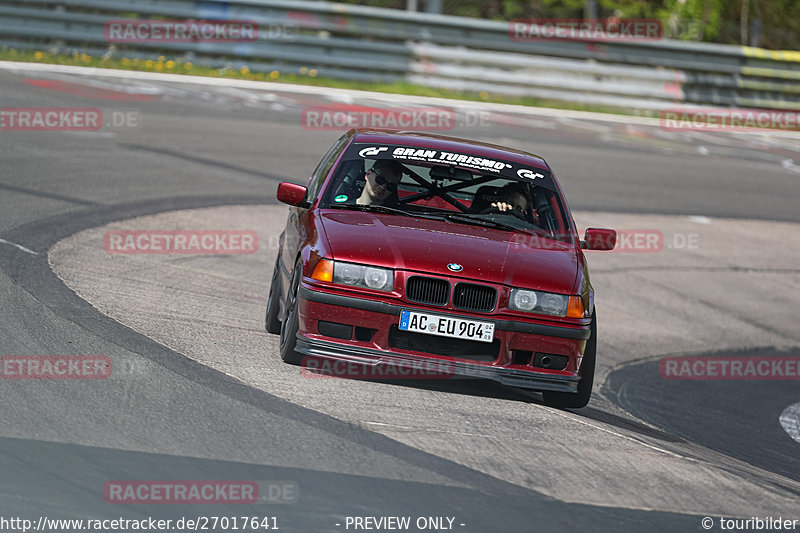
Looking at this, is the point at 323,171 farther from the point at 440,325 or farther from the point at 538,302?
the point at 538,302

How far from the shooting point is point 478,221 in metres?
7.62

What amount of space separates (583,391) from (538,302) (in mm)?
717

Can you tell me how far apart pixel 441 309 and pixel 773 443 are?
8.90 ft

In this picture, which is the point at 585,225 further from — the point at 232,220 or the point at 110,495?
the point at 110,495

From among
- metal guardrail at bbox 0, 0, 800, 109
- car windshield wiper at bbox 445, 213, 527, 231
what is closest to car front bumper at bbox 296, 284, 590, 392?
car windshield wiper at bbox 445, 213, 527, 231

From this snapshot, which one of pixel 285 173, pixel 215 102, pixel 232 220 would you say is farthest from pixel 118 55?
pixel 232 220

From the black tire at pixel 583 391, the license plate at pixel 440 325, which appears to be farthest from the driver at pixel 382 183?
the black tire at pixel 583 391

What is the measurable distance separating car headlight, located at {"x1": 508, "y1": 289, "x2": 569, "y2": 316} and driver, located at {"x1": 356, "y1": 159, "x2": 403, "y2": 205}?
137cm

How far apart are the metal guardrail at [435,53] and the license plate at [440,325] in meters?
16.1

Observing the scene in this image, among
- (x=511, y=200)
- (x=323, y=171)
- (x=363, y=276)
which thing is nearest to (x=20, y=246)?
(x=323, y=171)

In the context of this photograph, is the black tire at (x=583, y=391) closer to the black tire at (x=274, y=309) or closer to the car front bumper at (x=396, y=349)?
the car front bumper at (x=396, y=349)

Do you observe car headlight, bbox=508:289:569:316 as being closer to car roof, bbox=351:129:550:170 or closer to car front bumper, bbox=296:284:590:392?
car front bumper, bbox=296:284:590:392

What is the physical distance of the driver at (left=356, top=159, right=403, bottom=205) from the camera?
7.70 meters

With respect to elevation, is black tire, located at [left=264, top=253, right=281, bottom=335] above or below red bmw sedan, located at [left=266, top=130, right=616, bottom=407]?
below
